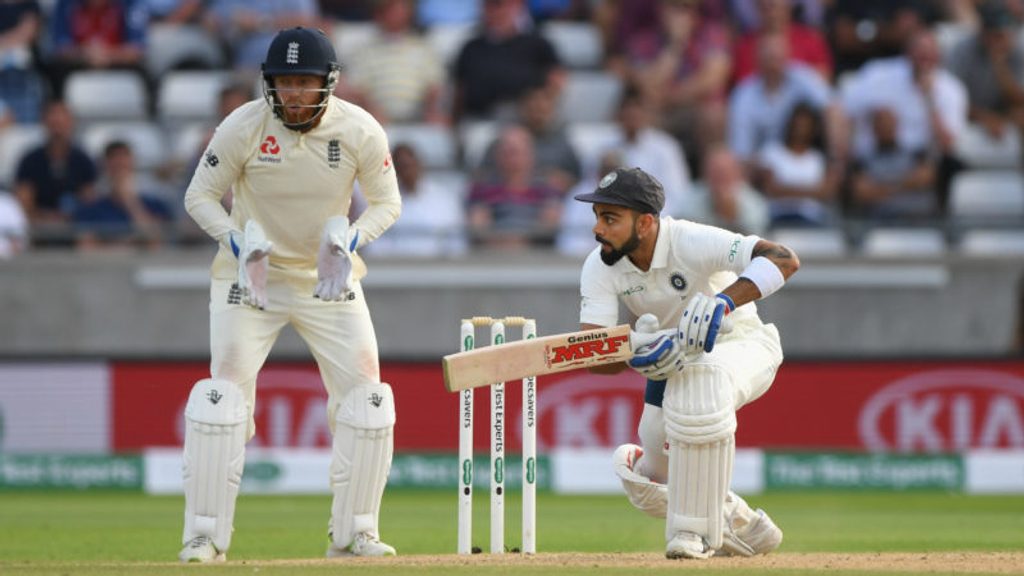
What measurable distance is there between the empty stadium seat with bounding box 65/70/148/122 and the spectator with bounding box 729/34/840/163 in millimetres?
4022

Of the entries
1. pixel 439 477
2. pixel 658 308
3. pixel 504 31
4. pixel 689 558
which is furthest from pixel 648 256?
pixel 504 31

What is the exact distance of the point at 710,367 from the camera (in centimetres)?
594

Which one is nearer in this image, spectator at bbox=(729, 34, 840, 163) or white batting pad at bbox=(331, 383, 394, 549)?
white batting pad at bbox=(331, 383, 394, 549)

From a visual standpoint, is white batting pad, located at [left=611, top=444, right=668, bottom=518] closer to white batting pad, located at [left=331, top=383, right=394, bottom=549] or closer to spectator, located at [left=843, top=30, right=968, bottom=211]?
white batting pad, located at [left=331, top=383, right=394, bottom=549]

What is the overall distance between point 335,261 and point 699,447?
1346mm

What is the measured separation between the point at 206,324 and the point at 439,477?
170 centimetres

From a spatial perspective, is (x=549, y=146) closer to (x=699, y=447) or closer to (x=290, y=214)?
(x=290, y=214)

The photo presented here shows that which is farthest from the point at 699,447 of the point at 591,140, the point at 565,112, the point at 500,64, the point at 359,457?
the point at 565,112

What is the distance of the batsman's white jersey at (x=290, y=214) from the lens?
6.32m

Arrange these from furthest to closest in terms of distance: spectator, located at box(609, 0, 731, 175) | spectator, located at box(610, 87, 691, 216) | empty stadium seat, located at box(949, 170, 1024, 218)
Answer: spectator, located at box(609, 0, 731, 175) < empty stadium seat, located at box(949, 170, 1024, 218) < spectator, located at box(610, 87, 691, 216)

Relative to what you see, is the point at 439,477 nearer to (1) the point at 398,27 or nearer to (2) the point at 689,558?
(1) the point at 398,27

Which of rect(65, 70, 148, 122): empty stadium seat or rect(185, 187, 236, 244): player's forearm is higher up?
rect(65, 70, 148, 122): empty stadium seat

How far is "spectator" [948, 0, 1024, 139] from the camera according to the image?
40.8 feet

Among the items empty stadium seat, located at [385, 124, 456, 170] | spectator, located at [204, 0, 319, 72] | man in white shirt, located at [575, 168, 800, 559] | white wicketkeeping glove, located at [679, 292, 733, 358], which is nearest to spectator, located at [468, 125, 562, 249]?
empty stadium seat, located at [385, 124, 456, 170]
